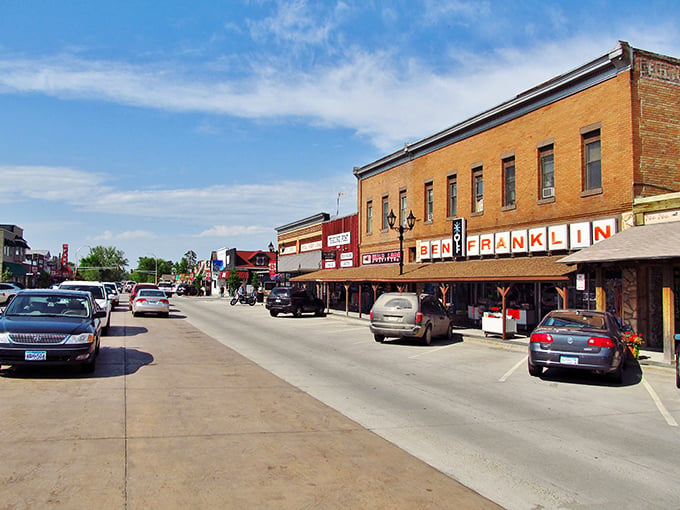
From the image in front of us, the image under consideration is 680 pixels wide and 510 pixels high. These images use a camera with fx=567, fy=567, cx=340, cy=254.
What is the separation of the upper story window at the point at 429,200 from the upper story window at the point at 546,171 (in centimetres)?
771

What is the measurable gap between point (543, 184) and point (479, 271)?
4338mm

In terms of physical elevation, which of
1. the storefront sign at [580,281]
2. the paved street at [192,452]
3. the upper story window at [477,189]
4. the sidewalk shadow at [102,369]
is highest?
the upper story window at [477,189]

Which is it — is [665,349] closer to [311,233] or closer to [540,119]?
[540,119]

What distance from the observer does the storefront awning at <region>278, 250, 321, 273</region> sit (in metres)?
44.6

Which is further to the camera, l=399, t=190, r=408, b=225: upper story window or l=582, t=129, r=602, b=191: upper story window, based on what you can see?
l=399, t=190, r=408, b=225: upper story window

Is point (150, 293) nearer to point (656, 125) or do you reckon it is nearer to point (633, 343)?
point (633, 343)

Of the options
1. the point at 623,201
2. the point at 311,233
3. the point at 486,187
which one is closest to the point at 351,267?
the point at 311,233

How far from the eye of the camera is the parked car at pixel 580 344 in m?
11.3

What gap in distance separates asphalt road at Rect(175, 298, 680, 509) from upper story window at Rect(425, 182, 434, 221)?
43.2ft

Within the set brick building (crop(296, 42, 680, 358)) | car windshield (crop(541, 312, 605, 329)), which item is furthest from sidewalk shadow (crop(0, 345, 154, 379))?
brick building (crop(296, 42, 680, 358))

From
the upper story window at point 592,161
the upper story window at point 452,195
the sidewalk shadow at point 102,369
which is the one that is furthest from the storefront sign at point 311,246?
the sidewalk shadow at point 102,369

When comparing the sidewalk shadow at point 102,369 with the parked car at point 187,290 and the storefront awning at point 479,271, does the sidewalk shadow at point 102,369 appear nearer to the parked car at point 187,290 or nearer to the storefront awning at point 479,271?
the storefront awning at point 479,271

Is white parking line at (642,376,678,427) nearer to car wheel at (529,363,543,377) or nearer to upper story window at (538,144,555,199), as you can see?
car wheel at (529,363,543,377)

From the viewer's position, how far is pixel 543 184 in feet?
72.1
